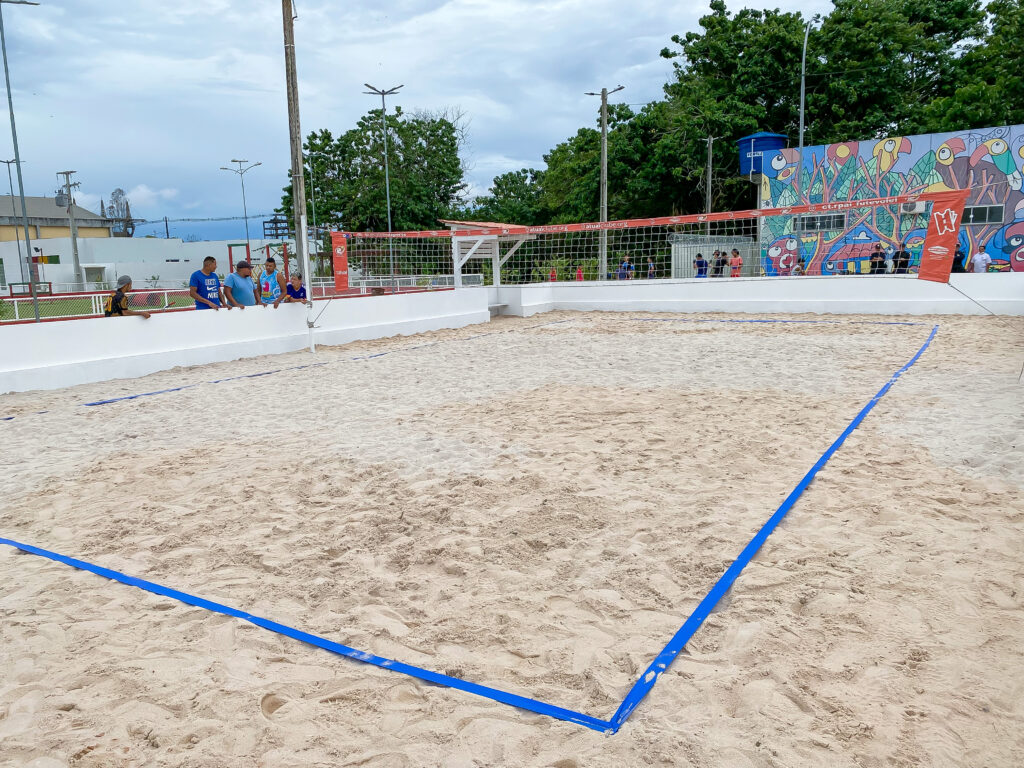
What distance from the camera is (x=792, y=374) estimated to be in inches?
274

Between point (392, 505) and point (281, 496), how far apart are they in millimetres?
638

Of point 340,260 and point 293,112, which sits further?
point 340,260

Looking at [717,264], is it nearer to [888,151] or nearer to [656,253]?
[656,253]

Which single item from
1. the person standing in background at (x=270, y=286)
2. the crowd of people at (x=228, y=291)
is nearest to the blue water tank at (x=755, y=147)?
the crowd of people at (x=228, y=291)

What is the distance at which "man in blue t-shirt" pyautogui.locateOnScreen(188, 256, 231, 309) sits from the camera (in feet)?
30.2

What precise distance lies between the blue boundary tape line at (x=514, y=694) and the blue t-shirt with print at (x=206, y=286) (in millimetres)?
6445

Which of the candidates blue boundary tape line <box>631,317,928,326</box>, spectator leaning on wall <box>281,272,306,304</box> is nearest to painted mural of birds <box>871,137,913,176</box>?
blue boundary tape line <box>631,317,928,326</box>

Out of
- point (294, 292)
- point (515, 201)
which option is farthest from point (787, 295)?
point (515, 201)

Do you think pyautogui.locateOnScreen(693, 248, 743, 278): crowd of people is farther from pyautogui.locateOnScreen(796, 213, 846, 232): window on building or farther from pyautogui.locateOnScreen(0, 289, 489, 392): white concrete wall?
pyautogui.locateOnScreen(0, 289, 489, 392): white concrete wall

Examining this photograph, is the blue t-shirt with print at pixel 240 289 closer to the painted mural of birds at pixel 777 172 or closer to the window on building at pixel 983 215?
the painted mural of birds at pixel 777 172

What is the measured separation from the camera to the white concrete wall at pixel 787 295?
11.8 m

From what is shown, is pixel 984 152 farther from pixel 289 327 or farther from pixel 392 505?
pixel 392 505

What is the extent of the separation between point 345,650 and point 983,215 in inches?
776

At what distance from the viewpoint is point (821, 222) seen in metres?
18.8
